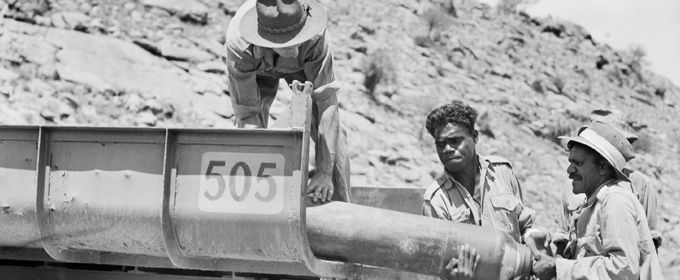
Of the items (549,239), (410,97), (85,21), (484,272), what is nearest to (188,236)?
(484,272)

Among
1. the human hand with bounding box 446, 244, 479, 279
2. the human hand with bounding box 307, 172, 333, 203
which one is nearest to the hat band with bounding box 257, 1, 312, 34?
the human hand with bounding box 307, 172, 333, 203

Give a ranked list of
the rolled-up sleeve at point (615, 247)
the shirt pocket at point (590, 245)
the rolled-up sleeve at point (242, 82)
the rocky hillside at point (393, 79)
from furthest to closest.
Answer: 1. the rocky hillside at point (393, 79)
2. the rolled-up sleeve at point (242, 82)
3. the shirt pocket at point (590, 245)
4. the rolled-up sleeve at point (615, 247)

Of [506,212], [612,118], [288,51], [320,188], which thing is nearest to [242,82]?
[288,51]

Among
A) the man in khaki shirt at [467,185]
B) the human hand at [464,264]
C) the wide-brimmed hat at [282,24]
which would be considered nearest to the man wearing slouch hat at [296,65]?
the wide-brimmed hat at [282,24]

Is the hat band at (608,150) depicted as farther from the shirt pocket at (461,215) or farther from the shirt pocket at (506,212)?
the shirt pocket at (461,215)

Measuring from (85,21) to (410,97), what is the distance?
7.72m

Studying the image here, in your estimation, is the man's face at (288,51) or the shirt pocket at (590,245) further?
the man's face at (288,51)

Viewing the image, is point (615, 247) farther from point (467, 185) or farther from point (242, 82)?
point (242, 82)

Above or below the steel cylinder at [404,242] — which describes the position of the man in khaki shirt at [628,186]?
above

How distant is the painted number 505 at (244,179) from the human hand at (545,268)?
5.33 ft

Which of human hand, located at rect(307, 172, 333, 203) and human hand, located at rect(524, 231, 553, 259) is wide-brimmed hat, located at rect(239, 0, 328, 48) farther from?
human hand, located at rect(524, 231, 553, 259)

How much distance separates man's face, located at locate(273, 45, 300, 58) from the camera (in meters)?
6.42

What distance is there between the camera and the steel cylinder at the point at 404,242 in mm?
5352

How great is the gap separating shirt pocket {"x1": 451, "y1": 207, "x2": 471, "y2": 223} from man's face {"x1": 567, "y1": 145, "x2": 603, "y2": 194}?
35.0 inches
